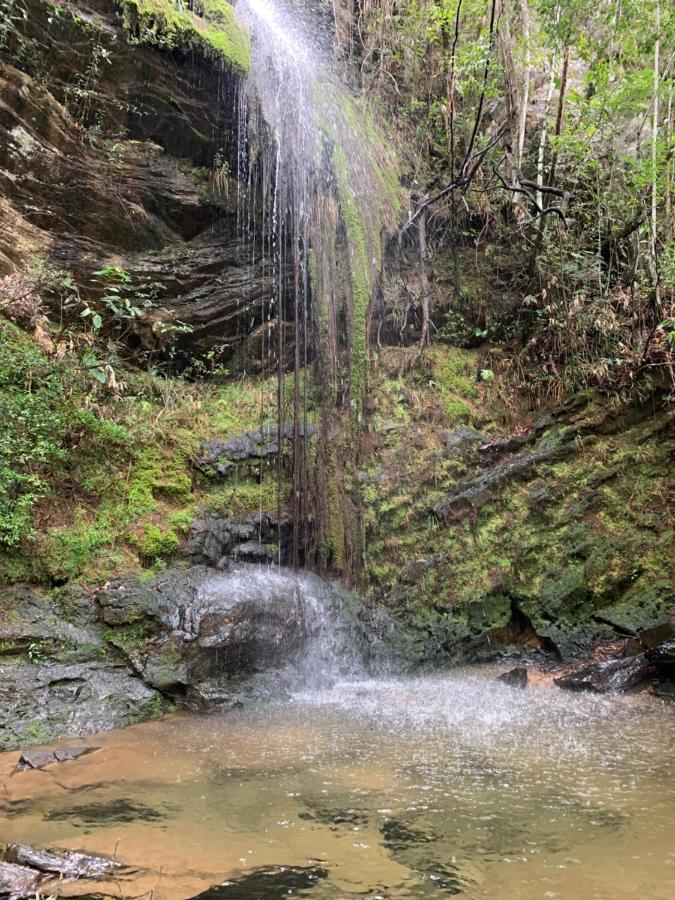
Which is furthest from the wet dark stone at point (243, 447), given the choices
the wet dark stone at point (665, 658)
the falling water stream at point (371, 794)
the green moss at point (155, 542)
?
the wet dark stone at point (665, 658)

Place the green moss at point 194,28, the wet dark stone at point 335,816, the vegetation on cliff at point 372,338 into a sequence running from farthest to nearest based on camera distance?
the green moss at point 194,28 → the vegetation on cliff at point 372,338 → the wet dark stone at point 335,816

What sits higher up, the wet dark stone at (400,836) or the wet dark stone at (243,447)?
the wet dark stone at (243,447)

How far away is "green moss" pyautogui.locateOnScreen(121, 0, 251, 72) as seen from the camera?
7188 mm

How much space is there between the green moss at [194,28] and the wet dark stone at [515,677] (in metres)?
8.35

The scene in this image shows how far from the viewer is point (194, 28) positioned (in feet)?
24.6

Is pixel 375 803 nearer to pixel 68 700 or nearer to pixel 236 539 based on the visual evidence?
pixel 68 700

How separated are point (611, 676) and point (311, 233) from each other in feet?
21.7

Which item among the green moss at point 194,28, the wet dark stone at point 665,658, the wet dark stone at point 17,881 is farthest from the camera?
the green moss at point 194,28

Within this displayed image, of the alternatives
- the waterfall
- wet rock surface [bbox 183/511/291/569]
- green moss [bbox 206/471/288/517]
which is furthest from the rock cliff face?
wet rock surface [bbox 183/511/291/569]

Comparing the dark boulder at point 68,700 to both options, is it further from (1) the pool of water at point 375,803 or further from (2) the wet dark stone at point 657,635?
(2) the wet dark stone at point 657,635

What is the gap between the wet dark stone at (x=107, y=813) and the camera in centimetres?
280

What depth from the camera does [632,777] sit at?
124 inches

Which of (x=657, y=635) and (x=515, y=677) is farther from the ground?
(x=657, y=635)

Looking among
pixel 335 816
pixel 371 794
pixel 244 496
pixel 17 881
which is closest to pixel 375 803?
pixel 371 794
